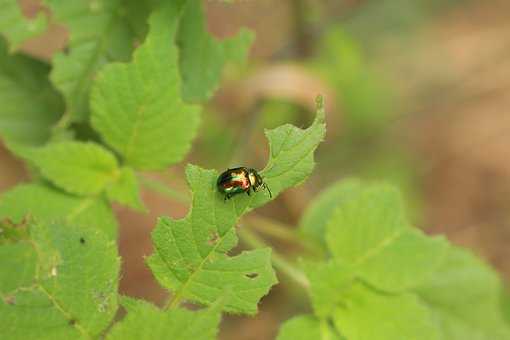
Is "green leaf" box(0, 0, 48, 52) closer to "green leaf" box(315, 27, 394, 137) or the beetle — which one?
the beetle

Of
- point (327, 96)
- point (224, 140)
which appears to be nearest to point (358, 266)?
point (327, 96)

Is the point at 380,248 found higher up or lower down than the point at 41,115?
lower down

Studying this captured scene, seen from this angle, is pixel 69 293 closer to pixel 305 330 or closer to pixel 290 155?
pixel 290 155

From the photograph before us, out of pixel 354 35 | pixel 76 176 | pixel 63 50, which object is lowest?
pixel 76 176

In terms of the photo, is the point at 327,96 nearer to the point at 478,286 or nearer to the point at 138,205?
the point at 478,286

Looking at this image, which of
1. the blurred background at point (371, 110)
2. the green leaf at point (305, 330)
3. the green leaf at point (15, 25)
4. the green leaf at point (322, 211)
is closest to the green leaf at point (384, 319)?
the green leaf at point (305, 330)

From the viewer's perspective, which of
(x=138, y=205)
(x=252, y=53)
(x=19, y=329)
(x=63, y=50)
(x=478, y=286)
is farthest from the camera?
(x=252, y=53)

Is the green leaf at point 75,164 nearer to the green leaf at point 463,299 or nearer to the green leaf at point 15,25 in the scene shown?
the green leaf at point 15,25
